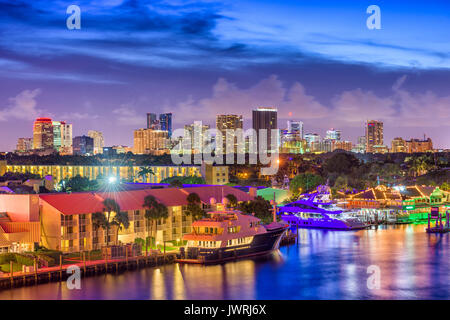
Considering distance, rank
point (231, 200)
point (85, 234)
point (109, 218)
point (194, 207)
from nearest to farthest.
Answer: point (85, 234) < point (109, 218) < point (194, 207) < point (231, 200)

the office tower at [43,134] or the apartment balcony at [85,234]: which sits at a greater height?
the office tower at [43,134]

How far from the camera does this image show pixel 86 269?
29875mm

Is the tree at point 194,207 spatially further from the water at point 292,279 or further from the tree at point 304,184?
the tree at point 304,184

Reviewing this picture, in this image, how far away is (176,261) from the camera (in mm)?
33469

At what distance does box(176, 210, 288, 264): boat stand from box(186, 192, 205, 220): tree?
1622 millimetres

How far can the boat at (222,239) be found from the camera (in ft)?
111

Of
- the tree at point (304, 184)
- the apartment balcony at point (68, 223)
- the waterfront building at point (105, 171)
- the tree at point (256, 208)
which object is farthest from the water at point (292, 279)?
the waterfront building at point (105, 171)

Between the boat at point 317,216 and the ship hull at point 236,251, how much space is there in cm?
1571

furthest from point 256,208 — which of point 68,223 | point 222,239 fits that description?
point 68,223

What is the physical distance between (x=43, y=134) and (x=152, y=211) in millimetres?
150834

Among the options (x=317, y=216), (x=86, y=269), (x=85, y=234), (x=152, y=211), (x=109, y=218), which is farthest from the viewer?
(x=317, y=216)

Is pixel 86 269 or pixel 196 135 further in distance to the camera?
pixel 196 135

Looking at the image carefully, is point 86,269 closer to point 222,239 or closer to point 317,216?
point 222,239
